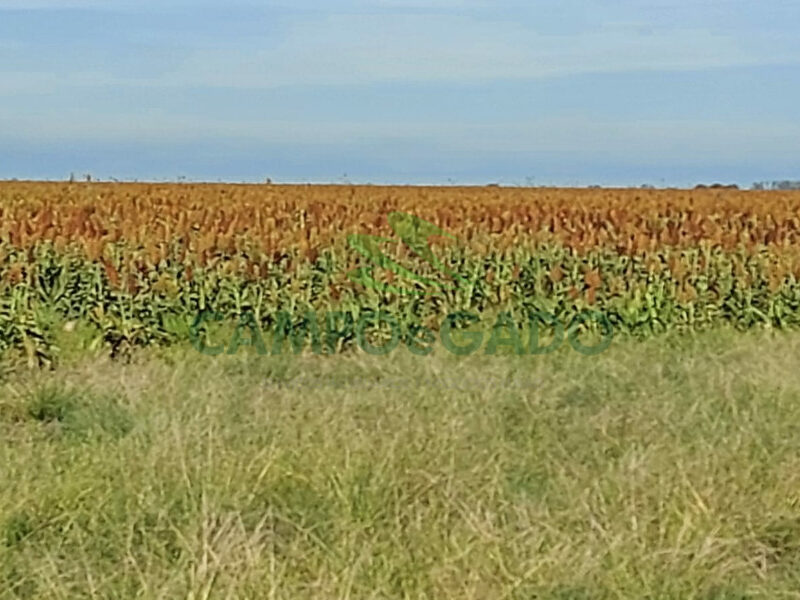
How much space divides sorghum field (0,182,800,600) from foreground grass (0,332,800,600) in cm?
1

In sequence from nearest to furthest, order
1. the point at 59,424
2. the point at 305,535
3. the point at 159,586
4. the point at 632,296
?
the point at 159,586 < the point at 305,535 < the point at 59,424 < the point at 632,296

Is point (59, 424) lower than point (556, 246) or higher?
A: lower

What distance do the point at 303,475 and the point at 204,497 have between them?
0.51 meters

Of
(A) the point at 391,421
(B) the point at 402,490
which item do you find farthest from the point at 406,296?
(B) the point at 402,490

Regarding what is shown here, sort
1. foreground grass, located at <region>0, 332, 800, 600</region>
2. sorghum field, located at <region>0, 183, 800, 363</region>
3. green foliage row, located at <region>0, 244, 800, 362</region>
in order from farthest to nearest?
sorghum field, located at <region>0, 183, 800, 363</region>, green foliage row, located at <region>0, 244, 800, 362</region>, foreground grass, located at <region>0, 332, 800, 600</region>

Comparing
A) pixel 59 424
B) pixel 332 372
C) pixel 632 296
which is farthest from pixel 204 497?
pixel 632 296

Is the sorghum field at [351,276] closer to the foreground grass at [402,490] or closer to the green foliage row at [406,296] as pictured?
the green foliage row at [406,296]

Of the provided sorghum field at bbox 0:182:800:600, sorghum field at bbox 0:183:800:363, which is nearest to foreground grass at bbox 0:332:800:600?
sorghum field at bbox 0:182:800:600

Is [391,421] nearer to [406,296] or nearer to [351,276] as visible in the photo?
[406,296]

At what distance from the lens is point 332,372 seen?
23.3 feet

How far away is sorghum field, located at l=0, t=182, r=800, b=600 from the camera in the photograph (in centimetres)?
339

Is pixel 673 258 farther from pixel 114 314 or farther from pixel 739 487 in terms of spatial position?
pixel 739 487

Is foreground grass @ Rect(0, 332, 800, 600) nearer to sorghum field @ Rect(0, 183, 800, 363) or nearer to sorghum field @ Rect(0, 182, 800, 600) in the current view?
sorghum field @ Rect(0, 182, 800, 600)

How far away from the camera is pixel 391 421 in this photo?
495 cm
